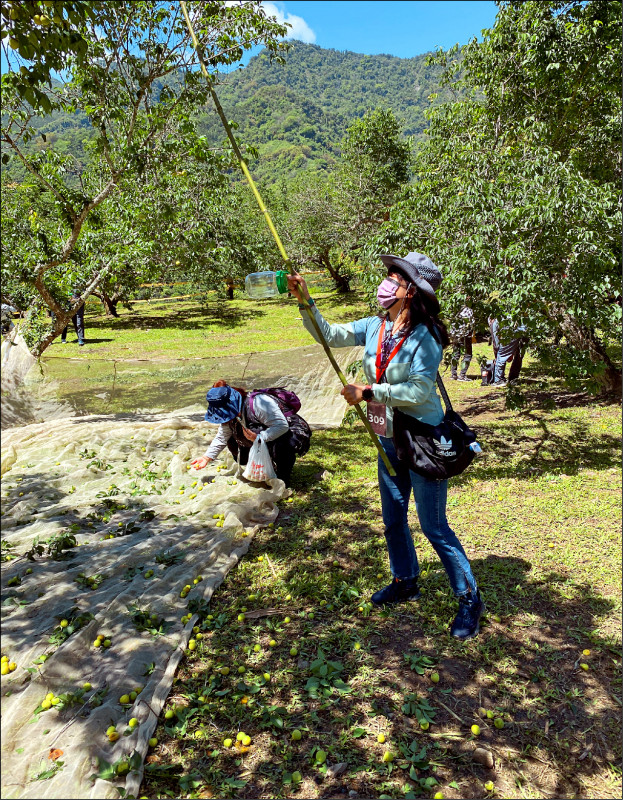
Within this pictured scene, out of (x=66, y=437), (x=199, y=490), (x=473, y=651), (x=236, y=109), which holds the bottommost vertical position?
(x=473, y=651)

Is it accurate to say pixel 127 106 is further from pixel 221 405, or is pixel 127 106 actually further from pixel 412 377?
pixel 412 377

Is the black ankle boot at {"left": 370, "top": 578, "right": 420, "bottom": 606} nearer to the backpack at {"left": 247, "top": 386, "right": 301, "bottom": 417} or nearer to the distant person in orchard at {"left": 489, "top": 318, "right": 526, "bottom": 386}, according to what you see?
the backpack at {"left": 247, "top": 386, "right": 301, "bottom": 417}

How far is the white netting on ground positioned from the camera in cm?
239

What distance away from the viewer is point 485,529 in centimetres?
470

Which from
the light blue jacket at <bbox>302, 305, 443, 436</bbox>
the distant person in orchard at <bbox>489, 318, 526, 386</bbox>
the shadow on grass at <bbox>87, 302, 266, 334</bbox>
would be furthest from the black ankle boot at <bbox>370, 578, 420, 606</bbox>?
the shadow on grass at <bbox>87, 302, 266, 334</bbox>

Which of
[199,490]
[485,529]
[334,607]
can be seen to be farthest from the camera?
[199,490]

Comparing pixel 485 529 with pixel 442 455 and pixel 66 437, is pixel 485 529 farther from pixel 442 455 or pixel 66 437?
pixel 66 437

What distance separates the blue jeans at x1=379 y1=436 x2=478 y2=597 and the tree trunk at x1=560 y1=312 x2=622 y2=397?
15.0 ft

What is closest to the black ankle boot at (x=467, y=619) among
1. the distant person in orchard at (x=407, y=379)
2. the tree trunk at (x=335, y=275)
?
the distant person in orchard at (x=407, y=379)

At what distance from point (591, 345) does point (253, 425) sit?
5.15 metres

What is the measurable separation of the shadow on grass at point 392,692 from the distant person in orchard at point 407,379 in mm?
378

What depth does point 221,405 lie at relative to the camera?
517 cm

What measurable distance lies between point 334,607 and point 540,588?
4.75ft

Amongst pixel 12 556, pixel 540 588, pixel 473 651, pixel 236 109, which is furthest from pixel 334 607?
pixel 236 109
